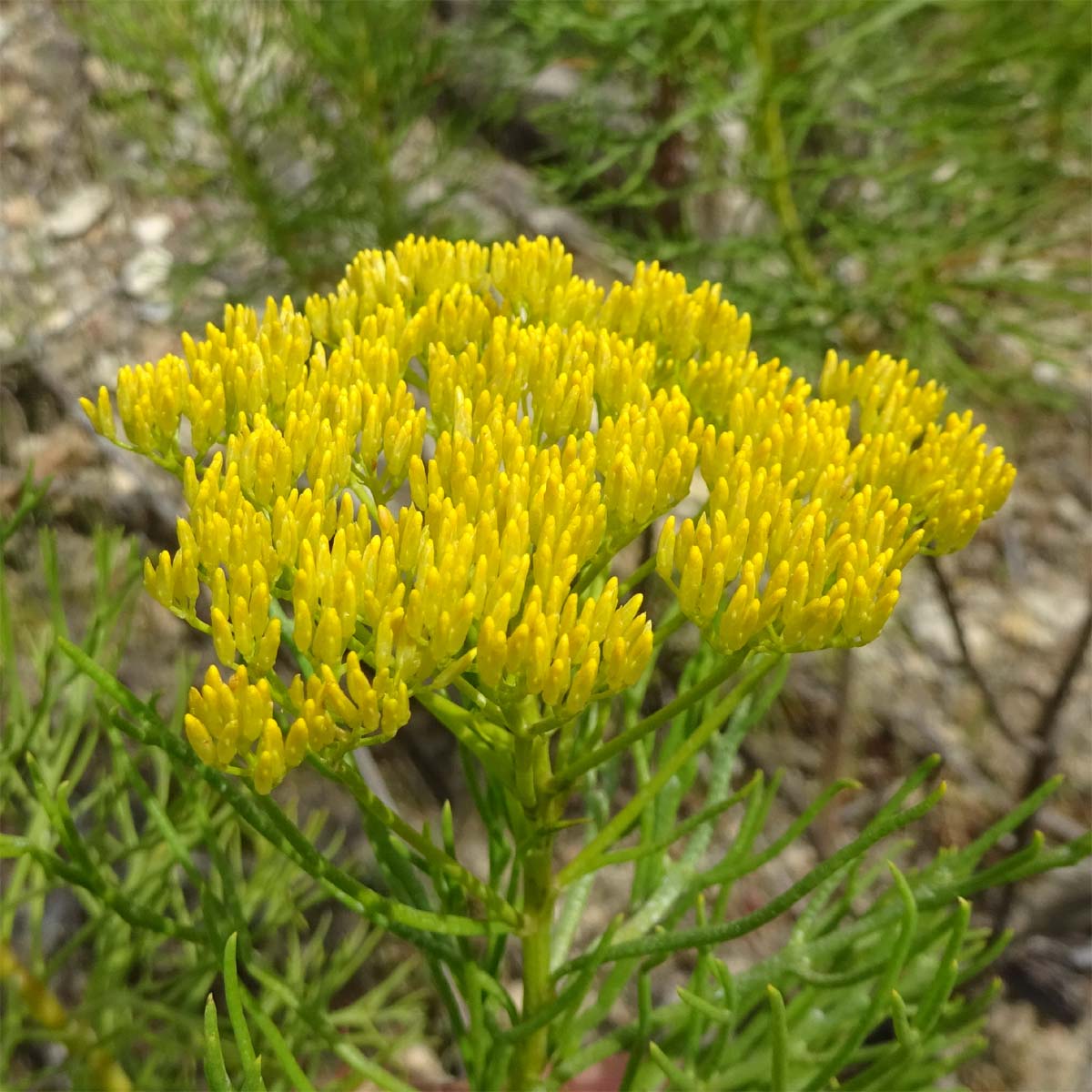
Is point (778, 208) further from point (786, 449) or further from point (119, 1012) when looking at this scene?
point (119, 1012)

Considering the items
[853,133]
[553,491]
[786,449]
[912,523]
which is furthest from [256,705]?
[853,133]

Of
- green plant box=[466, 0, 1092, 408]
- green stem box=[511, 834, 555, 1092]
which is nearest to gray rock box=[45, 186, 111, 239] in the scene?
green plant box=[466, 0, 1092, 408]

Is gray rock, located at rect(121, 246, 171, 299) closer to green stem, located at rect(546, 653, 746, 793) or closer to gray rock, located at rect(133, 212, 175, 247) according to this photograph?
gray rock, located at rect(133, 212, 175, 247)

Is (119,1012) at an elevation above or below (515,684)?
below

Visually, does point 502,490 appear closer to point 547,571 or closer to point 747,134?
point 547,571

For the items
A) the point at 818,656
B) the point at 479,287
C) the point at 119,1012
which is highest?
the point at 479,287

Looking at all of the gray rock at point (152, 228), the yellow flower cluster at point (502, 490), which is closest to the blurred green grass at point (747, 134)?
the gray rock at point (152, 228)

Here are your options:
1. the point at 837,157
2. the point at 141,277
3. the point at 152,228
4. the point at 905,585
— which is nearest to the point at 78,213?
the point at 152,228
